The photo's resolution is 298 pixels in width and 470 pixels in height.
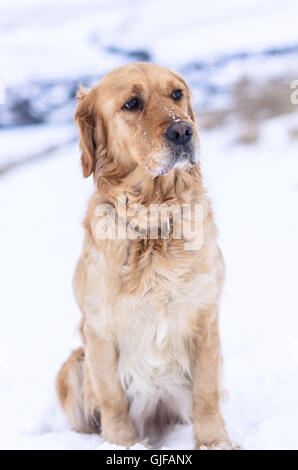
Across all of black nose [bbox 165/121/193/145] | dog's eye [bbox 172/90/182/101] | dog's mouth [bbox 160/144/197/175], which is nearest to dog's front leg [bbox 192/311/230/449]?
dog's mouth [bbox 160/144/197/175]

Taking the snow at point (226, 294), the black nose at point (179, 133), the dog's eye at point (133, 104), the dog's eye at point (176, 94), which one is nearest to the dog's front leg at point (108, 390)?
the snow at point (226, 294)

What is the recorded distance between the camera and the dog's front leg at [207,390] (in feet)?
8.89

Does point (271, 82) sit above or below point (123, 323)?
above

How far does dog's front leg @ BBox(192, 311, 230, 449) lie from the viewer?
2711 millimetres

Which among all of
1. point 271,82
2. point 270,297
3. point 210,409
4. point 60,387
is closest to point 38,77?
point 271,82

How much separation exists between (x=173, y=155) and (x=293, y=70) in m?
9.62

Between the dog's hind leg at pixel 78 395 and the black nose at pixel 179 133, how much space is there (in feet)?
4.84

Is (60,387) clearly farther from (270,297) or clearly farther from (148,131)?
(270,297)

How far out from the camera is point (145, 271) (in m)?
2.56

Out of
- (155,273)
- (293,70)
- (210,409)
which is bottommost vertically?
(210,409)

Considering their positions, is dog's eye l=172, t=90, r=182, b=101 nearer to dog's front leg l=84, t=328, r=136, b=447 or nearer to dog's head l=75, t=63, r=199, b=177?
dog's head l=75, t=63, r=199, b=177

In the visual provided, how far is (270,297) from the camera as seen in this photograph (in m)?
4.45

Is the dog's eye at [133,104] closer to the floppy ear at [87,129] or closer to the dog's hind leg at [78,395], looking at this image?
the floppy ear at [87,129]

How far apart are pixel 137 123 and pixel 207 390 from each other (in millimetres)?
1447
